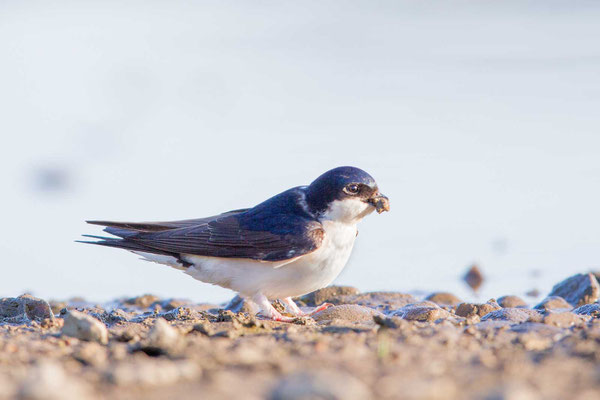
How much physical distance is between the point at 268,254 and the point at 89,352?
Result: 89.1 inches

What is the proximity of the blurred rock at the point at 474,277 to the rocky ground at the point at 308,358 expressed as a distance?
4.29 metres

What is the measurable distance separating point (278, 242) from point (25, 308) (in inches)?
71.2

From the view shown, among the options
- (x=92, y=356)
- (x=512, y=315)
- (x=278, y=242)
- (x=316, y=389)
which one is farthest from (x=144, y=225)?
(x=316, y=389)

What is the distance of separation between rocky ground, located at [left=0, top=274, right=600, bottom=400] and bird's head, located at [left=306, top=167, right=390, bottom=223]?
732mm

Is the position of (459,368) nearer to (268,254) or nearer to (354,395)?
(354,395)

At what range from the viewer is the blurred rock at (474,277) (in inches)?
374

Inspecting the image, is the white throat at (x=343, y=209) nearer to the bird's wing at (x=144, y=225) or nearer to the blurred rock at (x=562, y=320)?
the bird's wing at (x=144, y=225)

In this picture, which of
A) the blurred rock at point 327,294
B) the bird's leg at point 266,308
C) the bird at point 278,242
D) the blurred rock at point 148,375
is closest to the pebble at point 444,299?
the blurred rock at point 327,294

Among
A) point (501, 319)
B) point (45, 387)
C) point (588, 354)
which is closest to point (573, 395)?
point (588, 354)

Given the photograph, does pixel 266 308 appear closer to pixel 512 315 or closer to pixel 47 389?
pixel 512 315

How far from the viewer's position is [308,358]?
316cm

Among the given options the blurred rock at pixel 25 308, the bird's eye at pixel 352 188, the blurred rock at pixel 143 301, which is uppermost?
the bird's eye at pixel 352 188

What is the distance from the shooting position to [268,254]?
5617 mm

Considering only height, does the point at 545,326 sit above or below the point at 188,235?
below
